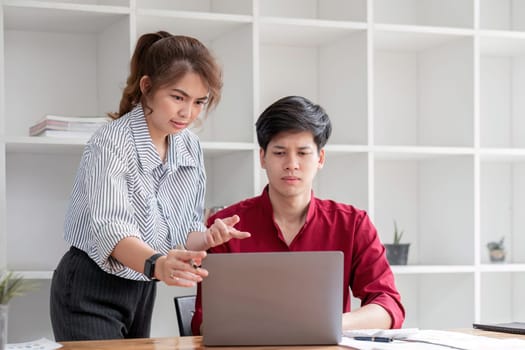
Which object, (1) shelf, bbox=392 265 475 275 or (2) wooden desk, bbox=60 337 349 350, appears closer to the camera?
(2) wooden desk, bbox=60 337 349 350

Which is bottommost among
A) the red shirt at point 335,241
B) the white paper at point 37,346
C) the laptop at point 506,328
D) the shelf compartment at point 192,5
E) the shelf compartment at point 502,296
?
the shelf compartment at point 502,296

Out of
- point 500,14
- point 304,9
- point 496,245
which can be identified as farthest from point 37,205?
point 500,14

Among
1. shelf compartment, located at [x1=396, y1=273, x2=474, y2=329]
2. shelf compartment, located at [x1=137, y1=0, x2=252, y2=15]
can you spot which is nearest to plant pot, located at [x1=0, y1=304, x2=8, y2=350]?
shelf compartment, located at [x1=137, y1=0, x2=252, y2=15]

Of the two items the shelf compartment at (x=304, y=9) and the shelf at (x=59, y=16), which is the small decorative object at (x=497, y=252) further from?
the shelf at (x=59, y=16)

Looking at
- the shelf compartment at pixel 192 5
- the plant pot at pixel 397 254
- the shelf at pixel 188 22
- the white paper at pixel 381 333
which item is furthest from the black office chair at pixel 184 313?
the shelf compartment at pixel 192 5

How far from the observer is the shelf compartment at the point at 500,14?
13.2 feet

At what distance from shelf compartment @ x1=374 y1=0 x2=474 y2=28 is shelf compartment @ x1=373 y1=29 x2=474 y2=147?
0.13 meters

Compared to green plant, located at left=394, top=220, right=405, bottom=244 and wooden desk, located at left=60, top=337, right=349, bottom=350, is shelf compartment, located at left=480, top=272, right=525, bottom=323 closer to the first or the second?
green plant, located at left=394, top=220, right=405, bottom=244

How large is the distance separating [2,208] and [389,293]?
1401 mm

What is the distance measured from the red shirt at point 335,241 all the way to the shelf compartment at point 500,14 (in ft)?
6.08

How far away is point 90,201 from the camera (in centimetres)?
220

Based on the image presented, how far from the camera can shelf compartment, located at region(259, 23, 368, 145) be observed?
3.44m

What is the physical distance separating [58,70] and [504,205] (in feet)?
7.12

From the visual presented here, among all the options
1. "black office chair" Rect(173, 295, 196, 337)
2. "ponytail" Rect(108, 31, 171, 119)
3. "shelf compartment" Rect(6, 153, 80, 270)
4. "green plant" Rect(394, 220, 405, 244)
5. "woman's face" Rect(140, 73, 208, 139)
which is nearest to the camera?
"woman's face" Rect(140, 73, 208, 139)
